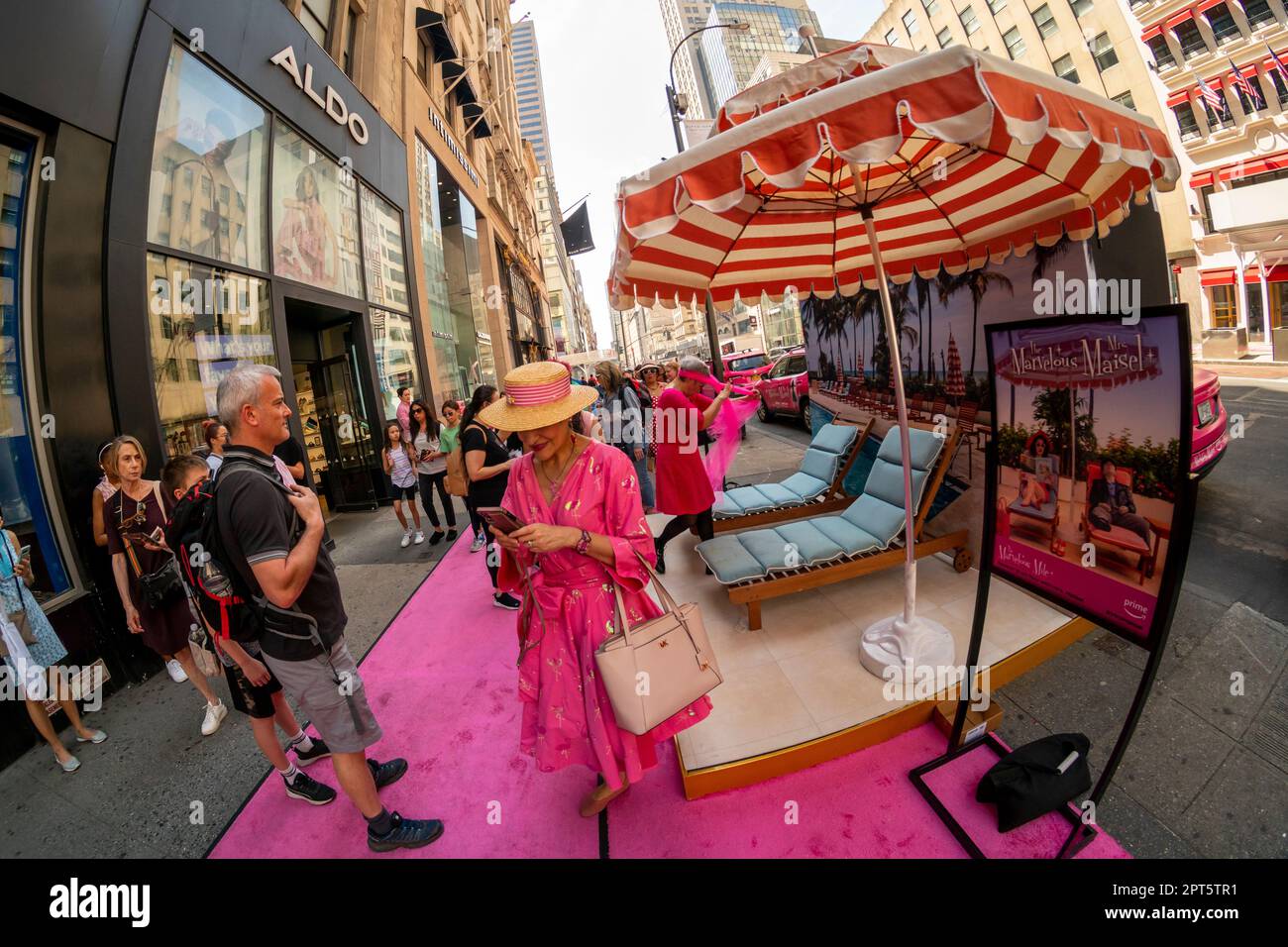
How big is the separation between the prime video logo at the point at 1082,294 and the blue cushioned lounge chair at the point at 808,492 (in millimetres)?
1826

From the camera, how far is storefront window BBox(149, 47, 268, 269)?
16.4 feet

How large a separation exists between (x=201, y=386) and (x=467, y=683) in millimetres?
4877

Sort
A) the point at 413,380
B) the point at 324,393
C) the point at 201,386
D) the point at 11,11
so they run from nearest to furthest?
the point at 11,11, the point at 201,386, the point at 324,393, the point at 413,380

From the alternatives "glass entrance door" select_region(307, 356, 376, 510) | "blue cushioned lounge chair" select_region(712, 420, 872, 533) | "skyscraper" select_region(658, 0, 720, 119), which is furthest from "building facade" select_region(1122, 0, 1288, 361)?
"skyscraper" select_region(658, 0, 720, 119)

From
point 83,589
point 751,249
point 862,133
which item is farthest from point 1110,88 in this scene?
point 83,589

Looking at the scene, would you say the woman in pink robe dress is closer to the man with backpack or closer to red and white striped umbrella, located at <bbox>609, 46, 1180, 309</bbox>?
the man with backpack

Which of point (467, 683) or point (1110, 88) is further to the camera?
point (1110, 88)

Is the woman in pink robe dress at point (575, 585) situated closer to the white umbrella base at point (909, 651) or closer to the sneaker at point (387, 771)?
the sneaker at point (387, 771)

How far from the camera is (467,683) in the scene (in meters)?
3.61

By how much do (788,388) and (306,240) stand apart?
33.4 ft

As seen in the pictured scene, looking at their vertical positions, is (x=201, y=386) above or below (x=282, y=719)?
above

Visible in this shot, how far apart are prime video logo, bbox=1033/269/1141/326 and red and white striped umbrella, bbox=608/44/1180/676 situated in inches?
18.0

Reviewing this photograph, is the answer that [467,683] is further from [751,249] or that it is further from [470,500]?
[751,249]
